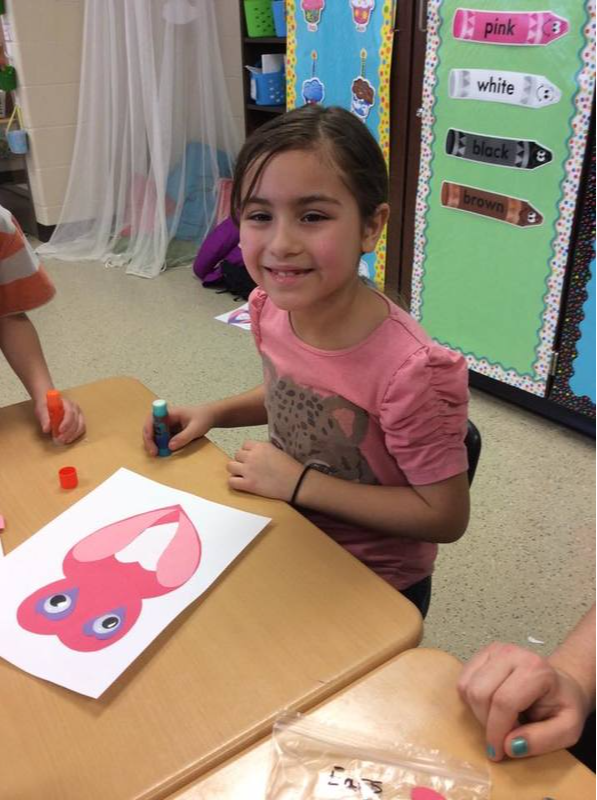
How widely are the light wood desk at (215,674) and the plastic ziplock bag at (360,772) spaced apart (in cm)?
4

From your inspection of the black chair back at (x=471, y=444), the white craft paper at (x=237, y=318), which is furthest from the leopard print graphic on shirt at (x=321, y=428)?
the white craft paper at (x=237, y=318)

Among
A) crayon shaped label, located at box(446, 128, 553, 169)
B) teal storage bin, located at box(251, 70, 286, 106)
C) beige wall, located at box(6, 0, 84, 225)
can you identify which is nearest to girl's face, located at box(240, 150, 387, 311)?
crayon shaped label, located at box(446, 128, 553, 169)

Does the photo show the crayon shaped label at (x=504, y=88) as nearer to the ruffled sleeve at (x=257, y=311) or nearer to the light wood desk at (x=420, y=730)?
the ruffled sleeve at (x=257, y=311)

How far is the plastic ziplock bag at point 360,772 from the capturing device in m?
0.48

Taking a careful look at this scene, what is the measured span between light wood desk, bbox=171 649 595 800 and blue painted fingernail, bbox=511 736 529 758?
0.02 m

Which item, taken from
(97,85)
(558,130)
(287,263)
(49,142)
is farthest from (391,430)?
(49,142)

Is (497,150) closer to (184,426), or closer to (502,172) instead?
(502,172)

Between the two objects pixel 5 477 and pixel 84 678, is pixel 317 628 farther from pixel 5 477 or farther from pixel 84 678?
pixel 5 477

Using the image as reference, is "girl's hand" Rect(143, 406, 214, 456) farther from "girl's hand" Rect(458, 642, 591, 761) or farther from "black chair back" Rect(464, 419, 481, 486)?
"girl's hand" Rect(458, 642, 591, 761)

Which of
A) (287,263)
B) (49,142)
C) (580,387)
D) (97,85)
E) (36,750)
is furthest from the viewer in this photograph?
(49,142)

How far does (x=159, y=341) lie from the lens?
2723mm

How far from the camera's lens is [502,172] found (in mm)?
1971

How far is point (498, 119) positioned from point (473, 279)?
0.45 metres

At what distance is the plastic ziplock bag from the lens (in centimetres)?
48
